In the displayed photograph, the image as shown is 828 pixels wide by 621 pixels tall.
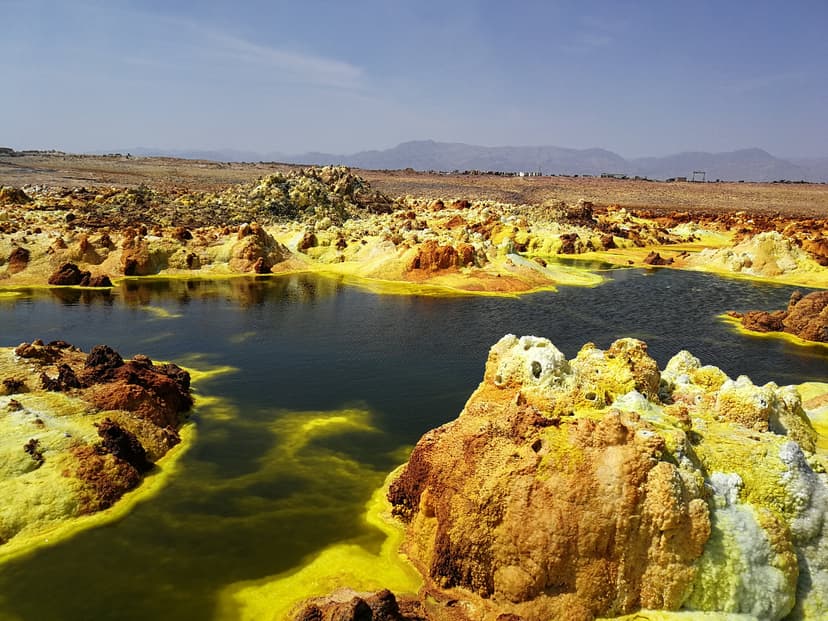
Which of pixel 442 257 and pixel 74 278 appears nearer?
pixel 74 278

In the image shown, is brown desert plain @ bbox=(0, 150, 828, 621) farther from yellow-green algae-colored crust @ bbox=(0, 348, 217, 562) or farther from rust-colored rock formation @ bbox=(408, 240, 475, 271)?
rust-colored rock formation @ bbox=(408, 240, 475, 271)

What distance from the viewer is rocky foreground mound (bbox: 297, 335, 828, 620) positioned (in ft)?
38.1

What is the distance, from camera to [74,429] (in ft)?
61.3

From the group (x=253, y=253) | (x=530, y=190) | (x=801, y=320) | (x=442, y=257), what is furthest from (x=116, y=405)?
(x=530, y=190)

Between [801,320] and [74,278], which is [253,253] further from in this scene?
[801,320]

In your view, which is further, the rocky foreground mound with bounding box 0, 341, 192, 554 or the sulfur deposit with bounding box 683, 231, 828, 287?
the sulfur deposit with bounding box 683, 231, 828, 287

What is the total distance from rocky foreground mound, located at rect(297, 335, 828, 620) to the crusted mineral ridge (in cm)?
2

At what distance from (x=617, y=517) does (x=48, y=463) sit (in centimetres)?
1500

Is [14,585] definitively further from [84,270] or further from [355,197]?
[355,197]

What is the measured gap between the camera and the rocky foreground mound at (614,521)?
1160 cm

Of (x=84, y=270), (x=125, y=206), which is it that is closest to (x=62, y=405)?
(x=84, y=270)

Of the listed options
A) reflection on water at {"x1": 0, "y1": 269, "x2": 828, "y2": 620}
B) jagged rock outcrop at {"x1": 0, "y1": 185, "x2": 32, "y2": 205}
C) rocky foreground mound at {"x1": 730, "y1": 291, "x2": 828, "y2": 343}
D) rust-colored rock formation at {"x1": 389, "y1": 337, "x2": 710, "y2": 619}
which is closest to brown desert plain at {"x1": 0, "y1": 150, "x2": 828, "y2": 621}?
rust-colored rock formation at {"x1": 389, "y1": 337, "x2": 710, "y2": 619}

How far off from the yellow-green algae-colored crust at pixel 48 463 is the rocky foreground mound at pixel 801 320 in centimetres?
3439

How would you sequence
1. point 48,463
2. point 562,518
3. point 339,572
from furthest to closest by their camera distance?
point 48,463
point 339,572
point 562,518
